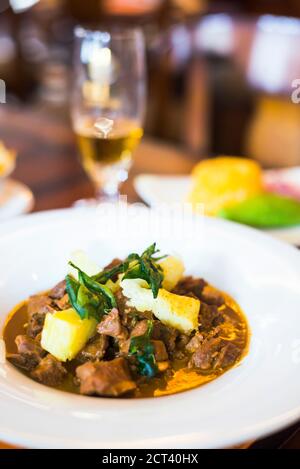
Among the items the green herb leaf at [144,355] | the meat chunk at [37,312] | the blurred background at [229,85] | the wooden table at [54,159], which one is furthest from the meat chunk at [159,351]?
the blurred background at [229,85]

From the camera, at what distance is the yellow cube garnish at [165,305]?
1.13 m

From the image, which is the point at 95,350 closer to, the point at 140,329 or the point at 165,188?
the point at 140,329

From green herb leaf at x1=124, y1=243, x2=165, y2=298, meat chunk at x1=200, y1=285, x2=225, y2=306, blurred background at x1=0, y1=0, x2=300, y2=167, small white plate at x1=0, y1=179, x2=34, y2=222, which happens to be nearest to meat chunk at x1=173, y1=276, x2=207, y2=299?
meat chunk at x1=200, y1=285, x2=225, y2=306

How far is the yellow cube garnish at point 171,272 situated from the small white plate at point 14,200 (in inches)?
27.6

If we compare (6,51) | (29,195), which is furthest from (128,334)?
(6,51)

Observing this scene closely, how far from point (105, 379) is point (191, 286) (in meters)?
0.39

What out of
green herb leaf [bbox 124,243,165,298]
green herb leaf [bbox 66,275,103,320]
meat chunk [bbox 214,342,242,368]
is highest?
green herb leaf [bbox 124,243,165,298]

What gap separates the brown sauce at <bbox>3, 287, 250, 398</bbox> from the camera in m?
1.05

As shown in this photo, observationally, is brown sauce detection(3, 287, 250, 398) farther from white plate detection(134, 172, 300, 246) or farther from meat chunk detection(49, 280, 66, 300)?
white plate detection(134, 172, 300, 246)

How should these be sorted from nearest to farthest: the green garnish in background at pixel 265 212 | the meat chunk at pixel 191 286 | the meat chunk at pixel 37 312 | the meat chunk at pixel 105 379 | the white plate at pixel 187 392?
the white plate at pixel 187 392
the meat chunk at pixel 105 379
the meat chunk at pixel 37 312
the meat chunk at pixel 191 286
the green garnish in background at pixel 265 212

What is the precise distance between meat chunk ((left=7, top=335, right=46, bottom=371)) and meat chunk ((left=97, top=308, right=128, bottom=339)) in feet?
0.40

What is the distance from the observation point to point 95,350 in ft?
3.65

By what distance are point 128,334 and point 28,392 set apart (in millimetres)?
220

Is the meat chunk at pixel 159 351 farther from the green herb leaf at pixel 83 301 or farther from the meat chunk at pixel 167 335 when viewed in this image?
the green herb leaf at pixel 83 301
